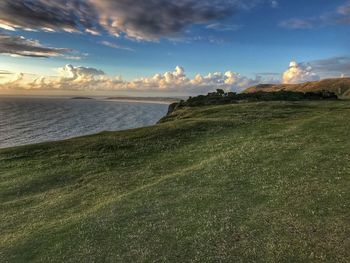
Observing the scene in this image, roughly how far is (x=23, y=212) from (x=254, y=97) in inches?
3624

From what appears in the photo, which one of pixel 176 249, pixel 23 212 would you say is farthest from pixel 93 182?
pixel 176 249

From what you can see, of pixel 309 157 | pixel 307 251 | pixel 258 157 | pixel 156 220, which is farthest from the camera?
pixel 258 157

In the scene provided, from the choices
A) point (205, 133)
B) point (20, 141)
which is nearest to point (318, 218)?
point (205, 133)

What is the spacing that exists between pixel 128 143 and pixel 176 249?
1327 inches

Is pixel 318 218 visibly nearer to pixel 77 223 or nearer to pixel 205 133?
pixel 77 223

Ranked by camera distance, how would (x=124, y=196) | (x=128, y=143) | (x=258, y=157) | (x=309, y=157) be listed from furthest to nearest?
(x=128, y=143) < (x=258, y=157) < (x=309, y=157) < (x=124, y=196)

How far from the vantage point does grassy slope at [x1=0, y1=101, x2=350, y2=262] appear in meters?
20.8

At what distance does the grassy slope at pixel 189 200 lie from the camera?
20.8 meters

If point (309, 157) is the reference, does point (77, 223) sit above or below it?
below

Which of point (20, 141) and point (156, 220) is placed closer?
point (156, 220)

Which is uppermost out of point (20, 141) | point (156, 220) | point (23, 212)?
point (156, 220)

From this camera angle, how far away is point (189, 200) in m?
27.8

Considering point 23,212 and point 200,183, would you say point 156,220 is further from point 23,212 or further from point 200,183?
point 23,212

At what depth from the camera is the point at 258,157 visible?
36.8 meters
